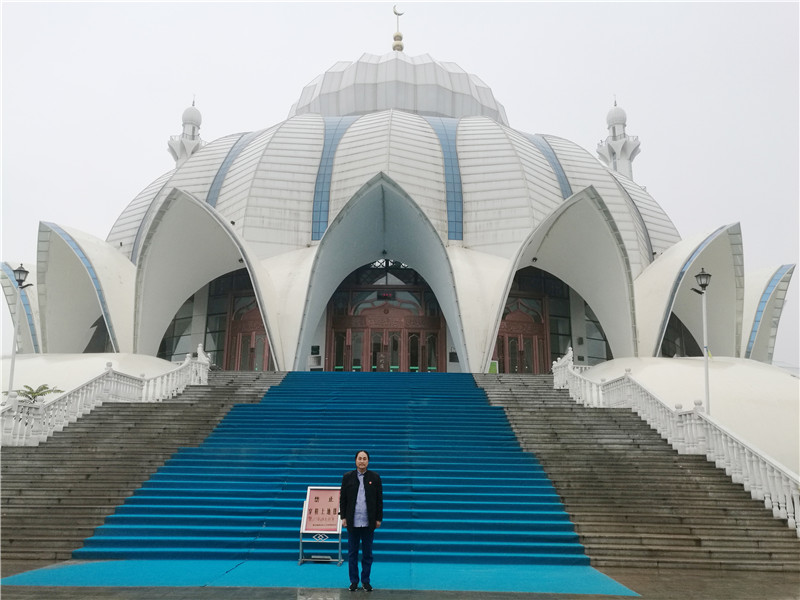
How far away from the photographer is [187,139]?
37.7 meters

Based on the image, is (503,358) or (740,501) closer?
(740,501)

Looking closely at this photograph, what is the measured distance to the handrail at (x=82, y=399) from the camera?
1079 centimetres

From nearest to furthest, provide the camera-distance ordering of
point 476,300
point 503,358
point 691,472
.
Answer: point 691,472 < point 476,300 < point 503,358

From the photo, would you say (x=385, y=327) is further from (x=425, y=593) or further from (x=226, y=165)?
(x=425, y=593)

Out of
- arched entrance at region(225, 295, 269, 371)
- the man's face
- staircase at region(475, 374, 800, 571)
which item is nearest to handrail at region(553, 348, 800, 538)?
staircase at region(475, 374, 800, 571)

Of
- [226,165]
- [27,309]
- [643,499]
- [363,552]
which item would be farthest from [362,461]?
[226,165]

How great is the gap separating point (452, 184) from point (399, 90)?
13227 millimetres

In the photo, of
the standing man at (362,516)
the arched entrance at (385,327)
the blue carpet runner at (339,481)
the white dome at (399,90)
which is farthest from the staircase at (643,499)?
the white dome at (399,90)

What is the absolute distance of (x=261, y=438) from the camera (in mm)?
11156

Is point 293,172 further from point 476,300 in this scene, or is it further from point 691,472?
point 691,472

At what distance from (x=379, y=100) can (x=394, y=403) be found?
26.9 metres

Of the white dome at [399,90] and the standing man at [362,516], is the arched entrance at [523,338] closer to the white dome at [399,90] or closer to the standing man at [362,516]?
the white dome at [399,90]

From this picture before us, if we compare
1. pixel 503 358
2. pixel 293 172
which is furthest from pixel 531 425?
pixel 293 172

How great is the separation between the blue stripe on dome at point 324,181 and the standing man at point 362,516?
64.1 ft
